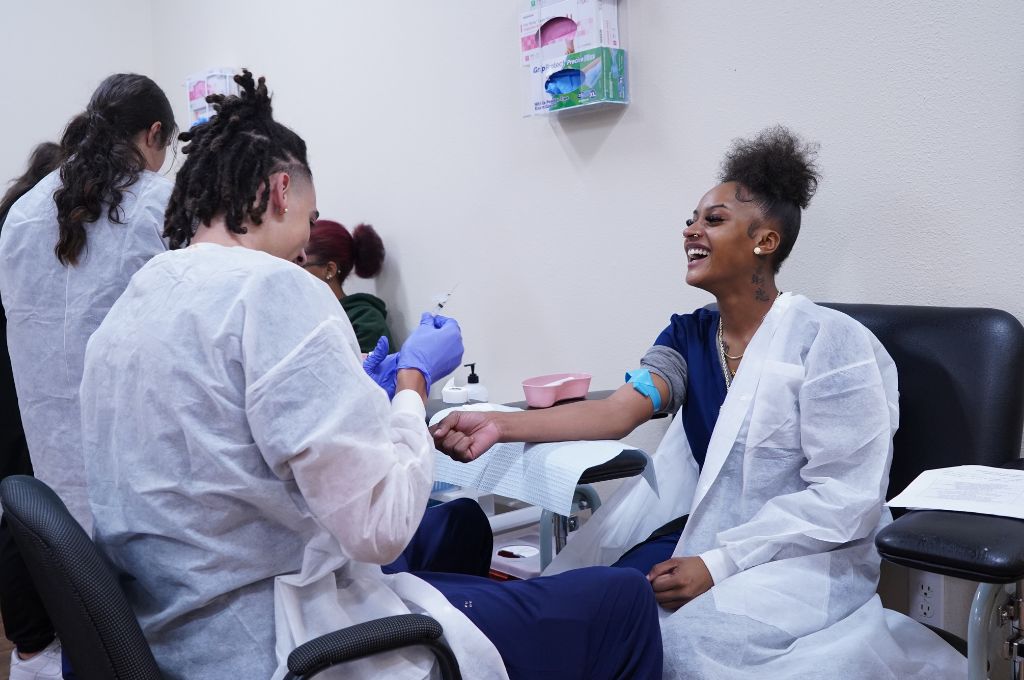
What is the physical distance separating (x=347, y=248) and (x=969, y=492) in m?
2.28

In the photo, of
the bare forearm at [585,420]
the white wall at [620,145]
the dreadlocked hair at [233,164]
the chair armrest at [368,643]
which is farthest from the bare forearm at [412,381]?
the white wall at [620,145]

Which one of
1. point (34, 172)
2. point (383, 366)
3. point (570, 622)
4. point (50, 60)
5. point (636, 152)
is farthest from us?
point (50, 60)

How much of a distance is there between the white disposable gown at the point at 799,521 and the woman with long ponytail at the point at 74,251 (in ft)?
4.24

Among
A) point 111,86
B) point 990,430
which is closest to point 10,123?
point 111,86

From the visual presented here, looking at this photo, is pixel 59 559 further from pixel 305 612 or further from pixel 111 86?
pixel 111 86

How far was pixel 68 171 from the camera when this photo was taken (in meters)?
2.01

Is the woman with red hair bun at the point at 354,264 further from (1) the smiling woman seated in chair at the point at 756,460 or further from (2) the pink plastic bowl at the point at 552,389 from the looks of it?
(1) the smiling woman seated in chair at the point at 756,460

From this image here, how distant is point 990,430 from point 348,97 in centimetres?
255

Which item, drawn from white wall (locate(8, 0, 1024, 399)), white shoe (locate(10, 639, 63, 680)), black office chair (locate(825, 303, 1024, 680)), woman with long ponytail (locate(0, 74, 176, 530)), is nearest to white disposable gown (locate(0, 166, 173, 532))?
woman with long ponytail (locate(0, 74, 176, 530))

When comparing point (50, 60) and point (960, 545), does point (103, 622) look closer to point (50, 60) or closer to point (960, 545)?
point (960, 545)

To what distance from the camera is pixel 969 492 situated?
4.41 ft

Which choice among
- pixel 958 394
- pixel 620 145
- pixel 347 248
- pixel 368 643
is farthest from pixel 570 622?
pixel 347 248

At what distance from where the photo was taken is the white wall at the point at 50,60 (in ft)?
13.7

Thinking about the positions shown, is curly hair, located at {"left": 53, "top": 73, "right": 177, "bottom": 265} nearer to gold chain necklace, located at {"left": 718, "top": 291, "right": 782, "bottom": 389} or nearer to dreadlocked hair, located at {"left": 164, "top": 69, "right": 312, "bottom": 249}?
dreadlocked hair, located at {"left": 164, "top": 69, "right": 312, "bottom": 249}
